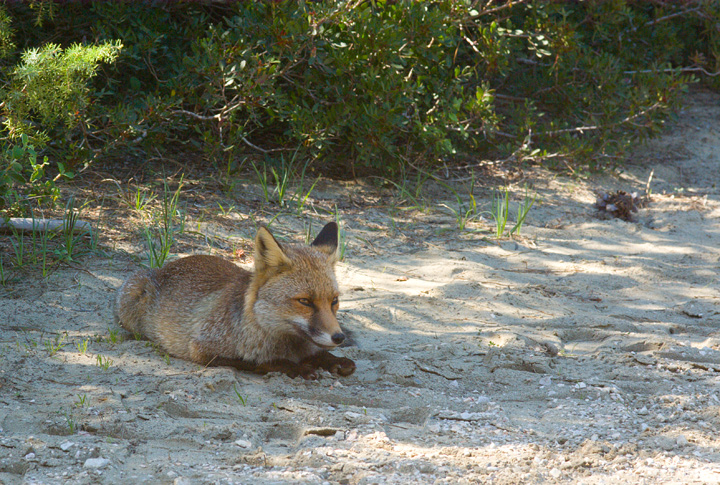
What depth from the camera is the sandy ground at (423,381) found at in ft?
10.2

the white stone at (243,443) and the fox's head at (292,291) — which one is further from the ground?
the fox's head at (292,291)

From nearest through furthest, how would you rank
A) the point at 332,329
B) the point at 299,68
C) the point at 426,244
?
Result: the point at 332,329, the point at 426,244, the point at 299,68

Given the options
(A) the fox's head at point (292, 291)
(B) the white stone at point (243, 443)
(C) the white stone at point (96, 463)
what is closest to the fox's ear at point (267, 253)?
(A) the fox's head at point (292, 291)

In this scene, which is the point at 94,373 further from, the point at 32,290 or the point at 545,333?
the point at 545,333

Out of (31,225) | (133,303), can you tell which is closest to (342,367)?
(133,303)

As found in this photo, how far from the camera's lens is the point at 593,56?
892 cm

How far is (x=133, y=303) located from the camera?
4.71 m

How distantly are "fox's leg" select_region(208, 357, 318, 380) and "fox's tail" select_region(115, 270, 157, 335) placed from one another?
782mm

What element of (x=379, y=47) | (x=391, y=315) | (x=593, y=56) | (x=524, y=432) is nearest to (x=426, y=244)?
(x=391, y=315)

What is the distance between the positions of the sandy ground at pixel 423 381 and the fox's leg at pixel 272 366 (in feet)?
0.33

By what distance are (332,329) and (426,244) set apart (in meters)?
3.03

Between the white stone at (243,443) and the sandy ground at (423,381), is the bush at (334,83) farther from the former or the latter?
the white stone at (243,443)

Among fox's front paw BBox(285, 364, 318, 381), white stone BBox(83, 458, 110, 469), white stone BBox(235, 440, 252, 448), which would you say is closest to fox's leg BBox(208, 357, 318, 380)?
fox's front paw BBox(285, 364, 318, 381)

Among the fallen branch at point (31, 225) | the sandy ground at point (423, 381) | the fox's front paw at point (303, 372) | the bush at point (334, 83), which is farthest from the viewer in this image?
the bush at point (334, 83)
